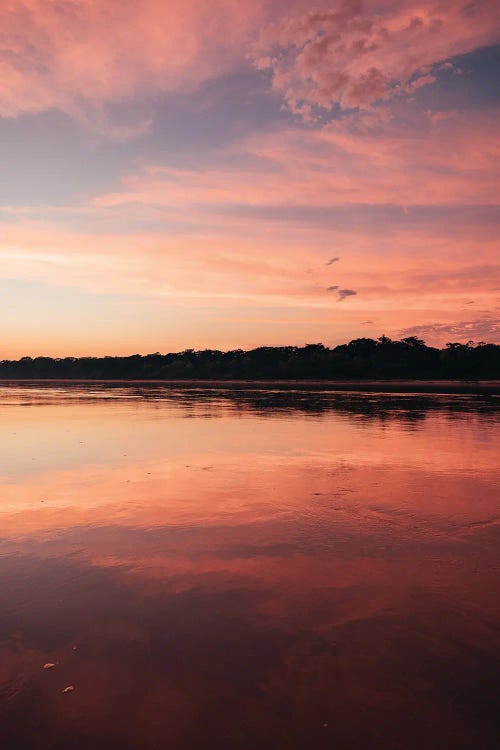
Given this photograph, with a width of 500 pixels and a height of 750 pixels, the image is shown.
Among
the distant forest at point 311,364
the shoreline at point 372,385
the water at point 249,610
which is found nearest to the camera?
the water at point 249,610

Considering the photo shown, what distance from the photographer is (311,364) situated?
153500 millimetres

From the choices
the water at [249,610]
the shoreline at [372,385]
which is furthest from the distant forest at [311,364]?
the water at [249,610]

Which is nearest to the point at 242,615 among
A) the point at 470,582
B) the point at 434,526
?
the point at 470,582

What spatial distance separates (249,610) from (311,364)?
148922 mm

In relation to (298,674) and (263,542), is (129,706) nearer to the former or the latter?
(298,674)

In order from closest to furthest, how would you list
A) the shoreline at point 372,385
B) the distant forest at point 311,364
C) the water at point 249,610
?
the water at point 249,610
the shoreline at point 372,385
the distant forest at point 311,364

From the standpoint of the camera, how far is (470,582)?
6484 millimetres

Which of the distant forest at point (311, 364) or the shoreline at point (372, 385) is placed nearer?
the shoreline at point (372, 385)

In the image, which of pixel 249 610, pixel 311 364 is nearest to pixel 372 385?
pixel 311 364

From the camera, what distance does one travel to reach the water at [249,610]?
409cm

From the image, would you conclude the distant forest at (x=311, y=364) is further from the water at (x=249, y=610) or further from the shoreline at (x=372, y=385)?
the water at (x=249, y=610)

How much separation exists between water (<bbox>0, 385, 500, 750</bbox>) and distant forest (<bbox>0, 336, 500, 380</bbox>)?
13013 cm

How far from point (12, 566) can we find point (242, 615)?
344 centimetres

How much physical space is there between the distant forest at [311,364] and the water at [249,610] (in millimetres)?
130129
